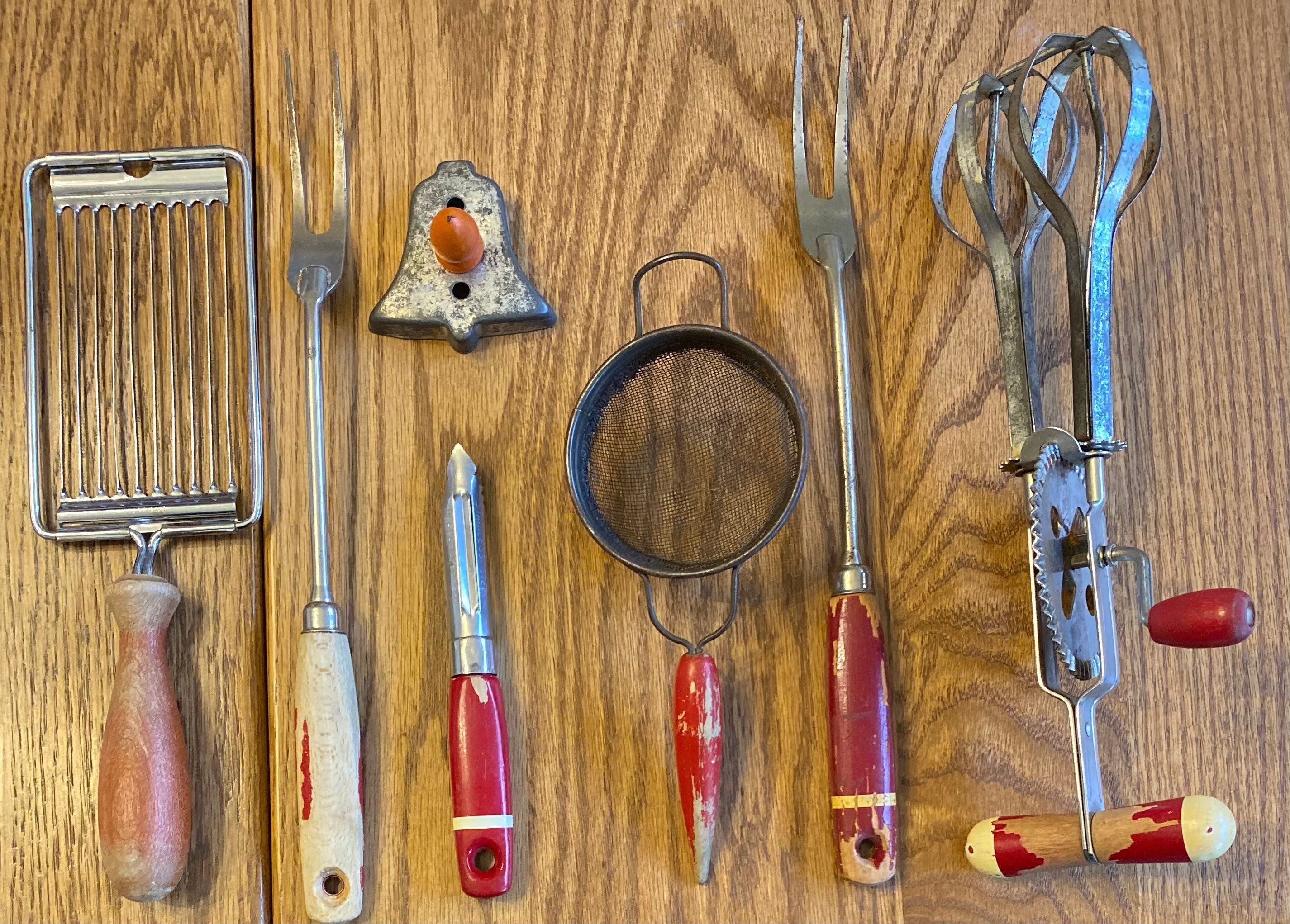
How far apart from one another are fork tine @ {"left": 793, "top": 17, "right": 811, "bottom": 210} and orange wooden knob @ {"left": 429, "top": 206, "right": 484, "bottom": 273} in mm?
205

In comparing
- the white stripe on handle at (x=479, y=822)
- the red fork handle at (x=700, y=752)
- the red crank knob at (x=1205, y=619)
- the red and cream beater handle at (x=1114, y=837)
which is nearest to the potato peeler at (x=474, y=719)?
the white stripe on handle at (x=479, y=822)

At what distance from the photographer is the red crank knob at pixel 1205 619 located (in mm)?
640

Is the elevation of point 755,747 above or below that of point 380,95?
below

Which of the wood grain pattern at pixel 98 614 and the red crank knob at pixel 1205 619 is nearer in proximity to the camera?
the red crank knob at pixel 1205 619

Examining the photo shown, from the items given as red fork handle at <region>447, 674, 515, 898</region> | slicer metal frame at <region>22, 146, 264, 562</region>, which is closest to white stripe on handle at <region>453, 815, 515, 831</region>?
red fork handle at <region>447, 674, 515, 898</region>

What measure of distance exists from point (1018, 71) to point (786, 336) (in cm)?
21

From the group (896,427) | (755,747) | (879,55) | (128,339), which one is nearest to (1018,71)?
(879,55)

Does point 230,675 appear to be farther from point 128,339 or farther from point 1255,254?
point 1255,254

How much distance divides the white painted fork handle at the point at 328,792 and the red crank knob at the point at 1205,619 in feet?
1.50

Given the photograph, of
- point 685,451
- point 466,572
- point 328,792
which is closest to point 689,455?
point 685,451

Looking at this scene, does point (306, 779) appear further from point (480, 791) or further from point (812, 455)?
point (812, 455)

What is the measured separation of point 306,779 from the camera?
28.3 inches

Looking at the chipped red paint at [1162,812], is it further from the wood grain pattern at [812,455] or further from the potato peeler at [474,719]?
the potato peeler at [474,719]

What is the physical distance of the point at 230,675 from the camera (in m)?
0.76
